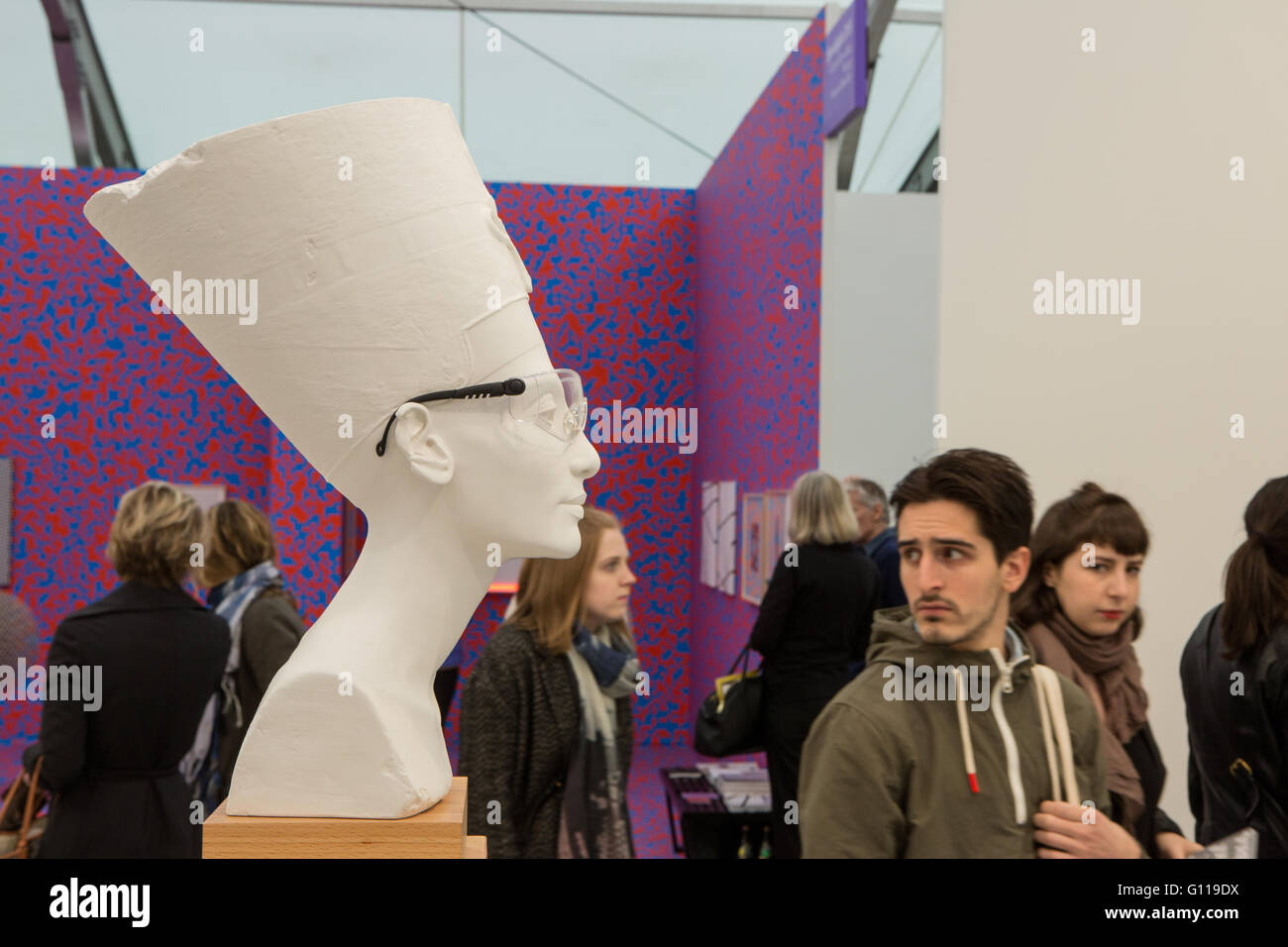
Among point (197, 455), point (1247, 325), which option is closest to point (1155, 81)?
point (1247, 325)

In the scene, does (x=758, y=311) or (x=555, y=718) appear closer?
(x=555, y=718)

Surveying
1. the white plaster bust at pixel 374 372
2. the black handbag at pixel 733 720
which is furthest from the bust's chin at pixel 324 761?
the black handbag at pixel 733 720

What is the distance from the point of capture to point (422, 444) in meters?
1.51

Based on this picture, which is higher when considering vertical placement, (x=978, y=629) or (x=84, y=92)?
(x=84, y=92)

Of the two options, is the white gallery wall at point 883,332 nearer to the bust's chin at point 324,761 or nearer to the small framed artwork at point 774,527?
the small framed artwork at point 774,527

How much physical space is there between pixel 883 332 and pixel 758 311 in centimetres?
70

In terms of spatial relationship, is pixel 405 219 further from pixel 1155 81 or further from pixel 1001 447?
pixel 1155 81

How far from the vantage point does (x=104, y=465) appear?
295 inches

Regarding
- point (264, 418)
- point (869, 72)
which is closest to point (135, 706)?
point (869, 72)

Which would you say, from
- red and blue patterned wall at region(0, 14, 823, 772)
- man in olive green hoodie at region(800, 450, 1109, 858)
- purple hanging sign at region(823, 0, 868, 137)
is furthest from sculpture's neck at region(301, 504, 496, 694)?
red and blue patterned wall at region(0, 14, 823, 772)

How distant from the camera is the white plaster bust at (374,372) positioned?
1440mm

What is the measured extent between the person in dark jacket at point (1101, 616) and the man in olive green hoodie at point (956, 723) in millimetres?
450

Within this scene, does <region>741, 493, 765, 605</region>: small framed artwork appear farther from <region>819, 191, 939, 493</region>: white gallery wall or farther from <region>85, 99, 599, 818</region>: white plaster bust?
<region>85, 99, 599, 818</region>: white plaster bust

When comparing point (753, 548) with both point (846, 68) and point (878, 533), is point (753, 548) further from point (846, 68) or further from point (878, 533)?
point (846, 68)
